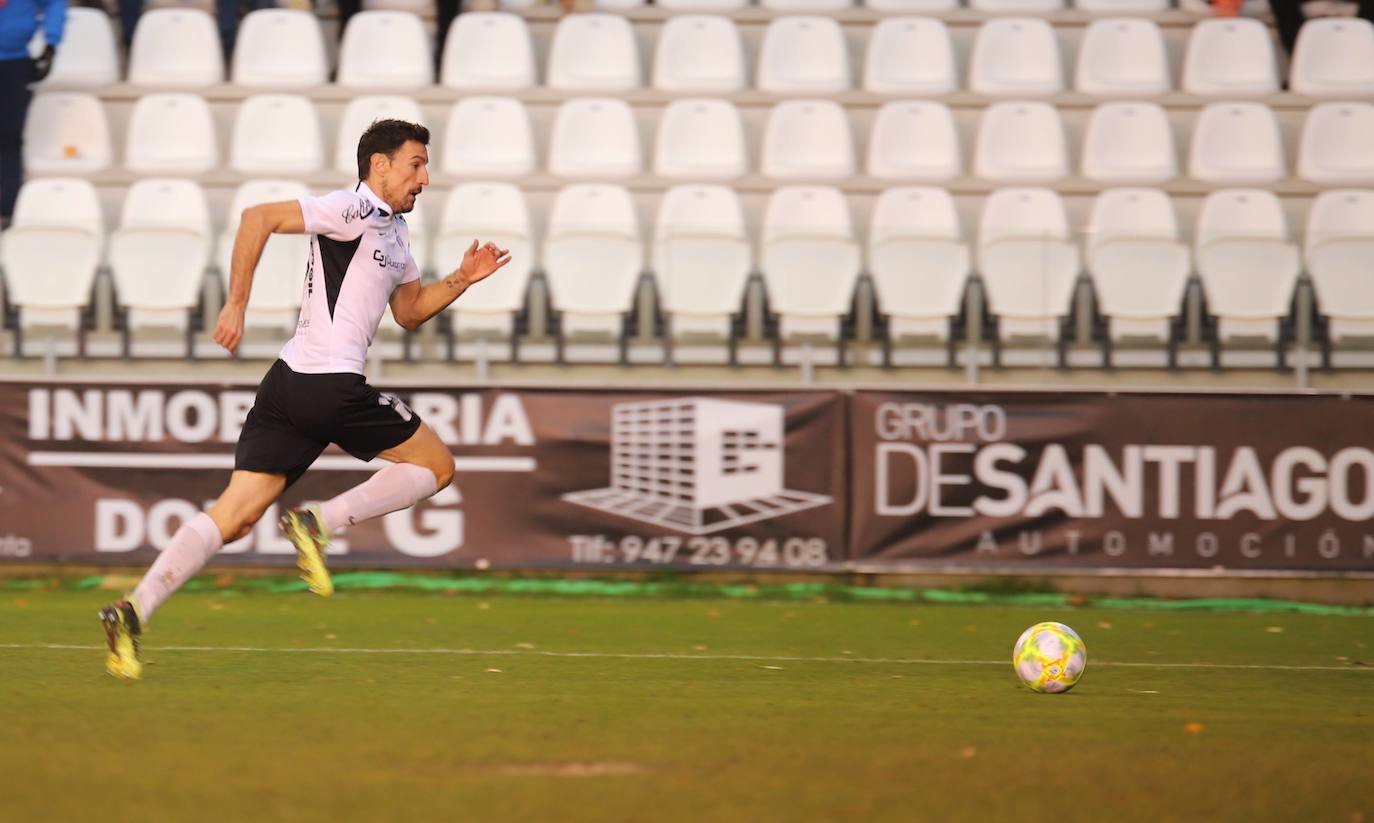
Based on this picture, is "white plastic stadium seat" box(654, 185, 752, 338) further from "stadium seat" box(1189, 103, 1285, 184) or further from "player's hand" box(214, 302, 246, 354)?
"player's hand" box(214, 302, 246, 354)

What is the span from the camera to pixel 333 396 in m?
6.95

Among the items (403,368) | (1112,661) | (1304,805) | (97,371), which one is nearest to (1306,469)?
(1112,661)

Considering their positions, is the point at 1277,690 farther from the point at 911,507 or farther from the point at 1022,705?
the point at 911,507

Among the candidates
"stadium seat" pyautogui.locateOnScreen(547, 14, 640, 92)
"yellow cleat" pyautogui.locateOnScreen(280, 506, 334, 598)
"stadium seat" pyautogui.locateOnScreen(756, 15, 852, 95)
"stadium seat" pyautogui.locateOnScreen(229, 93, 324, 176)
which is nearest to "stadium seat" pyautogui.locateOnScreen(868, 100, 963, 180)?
"stadium seat" pyautogui.locateOnScreen(756, 15, 852, 95)

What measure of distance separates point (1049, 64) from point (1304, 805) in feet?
36.8

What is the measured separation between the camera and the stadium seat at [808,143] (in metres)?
14.4

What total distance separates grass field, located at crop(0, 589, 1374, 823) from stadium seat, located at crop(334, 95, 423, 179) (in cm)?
500

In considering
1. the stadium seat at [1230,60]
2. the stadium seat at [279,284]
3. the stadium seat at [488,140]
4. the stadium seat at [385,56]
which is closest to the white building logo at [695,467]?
the stadium seat at [279,284]

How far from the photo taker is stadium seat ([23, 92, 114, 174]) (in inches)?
579

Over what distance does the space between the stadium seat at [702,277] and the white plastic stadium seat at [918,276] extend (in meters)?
0.98

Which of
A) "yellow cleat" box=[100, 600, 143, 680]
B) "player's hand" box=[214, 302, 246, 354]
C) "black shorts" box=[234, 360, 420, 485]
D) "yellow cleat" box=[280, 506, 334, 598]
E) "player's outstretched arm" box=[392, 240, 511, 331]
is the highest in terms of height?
"player's outstretched arm" box=[392, 240, 511, 331]

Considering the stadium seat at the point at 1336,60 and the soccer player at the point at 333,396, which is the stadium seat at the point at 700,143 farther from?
the soccer player at the point at 333,396

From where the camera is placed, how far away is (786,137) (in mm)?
14539

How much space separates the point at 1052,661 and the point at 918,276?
5782 millimetres
